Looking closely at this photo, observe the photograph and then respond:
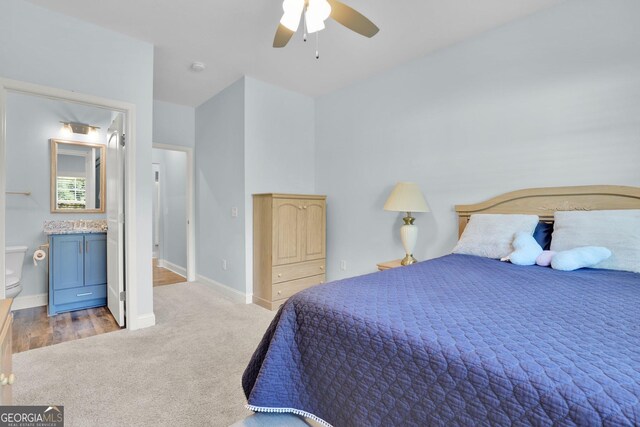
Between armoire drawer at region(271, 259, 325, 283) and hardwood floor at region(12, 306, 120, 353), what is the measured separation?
4.99 ft

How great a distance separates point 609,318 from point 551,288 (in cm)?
38

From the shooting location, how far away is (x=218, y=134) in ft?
12.8

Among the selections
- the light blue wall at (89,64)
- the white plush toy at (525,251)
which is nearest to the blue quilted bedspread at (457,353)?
the white plush toy at (525,251)

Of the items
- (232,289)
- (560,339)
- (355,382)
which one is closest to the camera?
(560,339)

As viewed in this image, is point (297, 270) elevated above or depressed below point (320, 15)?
below

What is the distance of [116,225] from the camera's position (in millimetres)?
2785

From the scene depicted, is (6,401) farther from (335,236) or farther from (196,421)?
(335,236)

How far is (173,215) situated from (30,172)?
2.04m

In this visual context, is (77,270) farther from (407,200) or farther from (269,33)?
(407,200)

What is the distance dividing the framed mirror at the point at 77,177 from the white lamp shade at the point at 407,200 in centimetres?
353

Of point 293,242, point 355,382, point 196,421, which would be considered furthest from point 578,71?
point 196,421

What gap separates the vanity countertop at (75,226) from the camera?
3166 mm

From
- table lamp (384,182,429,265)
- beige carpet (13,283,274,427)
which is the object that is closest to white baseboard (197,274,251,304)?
beige carpet (13,283,274,427)

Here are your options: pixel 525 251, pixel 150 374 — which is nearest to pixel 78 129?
pixel 150 374
